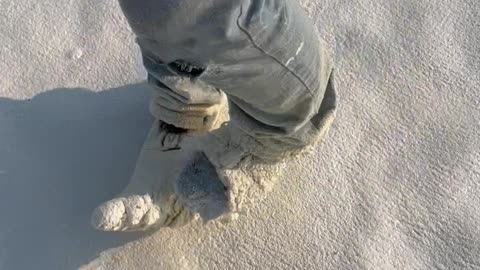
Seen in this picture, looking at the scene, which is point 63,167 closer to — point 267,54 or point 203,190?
point 203,190

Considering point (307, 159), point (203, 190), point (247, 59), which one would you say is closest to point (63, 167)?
point (203, 190)

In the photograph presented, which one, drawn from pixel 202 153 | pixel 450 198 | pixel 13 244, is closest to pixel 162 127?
pixel 202 153

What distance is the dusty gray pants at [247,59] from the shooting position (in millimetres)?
684

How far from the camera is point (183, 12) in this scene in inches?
26.3

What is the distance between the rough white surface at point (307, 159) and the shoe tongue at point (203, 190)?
0.10 m

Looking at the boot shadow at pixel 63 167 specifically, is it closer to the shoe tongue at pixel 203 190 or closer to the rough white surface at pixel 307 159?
the rough white surface at pixel 307 159

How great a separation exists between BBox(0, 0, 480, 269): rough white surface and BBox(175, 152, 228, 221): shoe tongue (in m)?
0.10

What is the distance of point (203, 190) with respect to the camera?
109 centimetres

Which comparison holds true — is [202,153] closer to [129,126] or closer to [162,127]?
[162,127]

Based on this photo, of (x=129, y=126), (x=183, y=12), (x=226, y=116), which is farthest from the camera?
(x=129, y=126)

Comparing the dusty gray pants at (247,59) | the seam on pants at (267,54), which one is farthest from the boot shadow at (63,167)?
the seam on pants at (267,54)

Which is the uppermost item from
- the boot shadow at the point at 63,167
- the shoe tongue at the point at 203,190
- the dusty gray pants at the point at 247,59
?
the dusty gray pants at the point at 247,59

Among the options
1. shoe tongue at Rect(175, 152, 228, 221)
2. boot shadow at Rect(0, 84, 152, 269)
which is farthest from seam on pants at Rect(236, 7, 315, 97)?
boot shadow at Rect(0, 84, 152, 269)

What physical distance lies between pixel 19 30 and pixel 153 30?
723 mm
